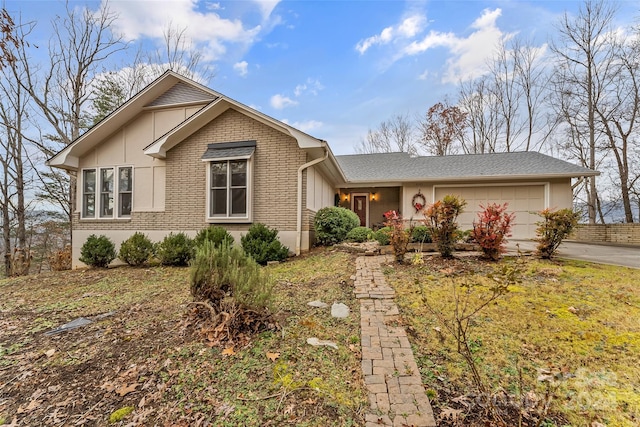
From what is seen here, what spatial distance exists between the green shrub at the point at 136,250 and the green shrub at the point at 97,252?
0.50 metres

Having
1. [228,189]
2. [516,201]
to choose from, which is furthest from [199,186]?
[516,201]

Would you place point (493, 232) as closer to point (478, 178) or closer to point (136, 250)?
point (478, 178)

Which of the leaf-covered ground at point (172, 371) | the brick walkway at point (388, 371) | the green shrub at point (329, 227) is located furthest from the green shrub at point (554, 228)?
the green shrub at point (329, 227)

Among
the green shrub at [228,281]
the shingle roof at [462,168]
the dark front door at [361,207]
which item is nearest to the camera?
the green shrub at [228,281]

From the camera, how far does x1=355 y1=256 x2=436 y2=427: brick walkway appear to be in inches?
78.4

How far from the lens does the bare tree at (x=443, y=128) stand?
849 inches

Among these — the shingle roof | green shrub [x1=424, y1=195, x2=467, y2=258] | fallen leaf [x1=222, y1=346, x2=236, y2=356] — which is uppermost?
the shingle roof

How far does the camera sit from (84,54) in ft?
46.0

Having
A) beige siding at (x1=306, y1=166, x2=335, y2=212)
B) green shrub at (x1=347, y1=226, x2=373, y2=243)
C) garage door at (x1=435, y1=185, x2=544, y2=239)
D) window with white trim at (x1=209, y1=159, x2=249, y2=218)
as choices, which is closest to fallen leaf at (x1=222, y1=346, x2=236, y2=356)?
window with white trim at (x1=209, y1=159, x2=249, y2=218)

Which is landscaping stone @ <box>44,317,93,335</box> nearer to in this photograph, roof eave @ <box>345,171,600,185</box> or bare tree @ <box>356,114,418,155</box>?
roof eave @ <box>345,171,600,185</box>

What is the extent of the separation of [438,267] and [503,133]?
19.5 meters

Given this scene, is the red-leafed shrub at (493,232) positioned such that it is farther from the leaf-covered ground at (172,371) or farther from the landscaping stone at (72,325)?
the landscaping stone at (72,325)

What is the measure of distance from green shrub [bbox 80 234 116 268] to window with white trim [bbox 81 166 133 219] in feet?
4.39

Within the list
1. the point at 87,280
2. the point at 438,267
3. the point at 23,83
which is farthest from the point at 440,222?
the point at 23,83
